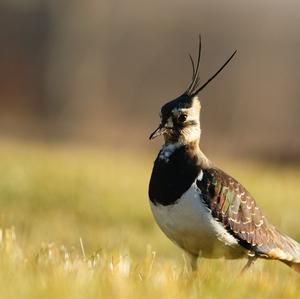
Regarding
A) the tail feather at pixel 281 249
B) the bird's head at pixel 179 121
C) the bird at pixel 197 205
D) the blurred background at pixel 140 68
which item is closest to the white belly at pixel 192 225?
the bird at pixel 197 205

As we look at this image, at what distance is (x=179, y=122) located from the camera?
6.68 meters

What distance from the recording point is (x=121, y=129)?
32281 mm

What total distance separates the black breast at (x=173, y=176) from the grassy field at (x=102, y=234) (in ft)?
1.28

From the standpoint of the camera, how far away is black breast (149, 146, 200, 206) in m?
6.17

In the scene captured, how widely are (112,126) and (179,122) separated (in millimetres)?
25999

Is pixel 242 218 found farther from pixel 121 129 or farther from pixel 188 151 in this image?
pixel 121 129

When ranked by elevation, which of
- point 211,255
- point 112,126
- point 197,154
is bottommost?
point 112,126

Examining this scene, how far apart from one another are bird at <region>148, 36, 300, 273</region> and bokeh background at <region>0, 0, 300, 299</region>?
0.81 feet

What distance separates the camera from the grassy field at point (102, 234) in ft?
15.2

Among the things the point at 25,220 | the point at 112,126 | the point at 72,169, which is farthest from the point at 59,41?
the point at 25,220

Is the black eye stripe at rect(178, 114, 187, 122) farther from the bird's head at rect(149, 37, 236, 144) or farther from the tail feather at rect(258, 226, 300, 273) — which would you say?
the tail feather at rect(258, 226, 300, 273)

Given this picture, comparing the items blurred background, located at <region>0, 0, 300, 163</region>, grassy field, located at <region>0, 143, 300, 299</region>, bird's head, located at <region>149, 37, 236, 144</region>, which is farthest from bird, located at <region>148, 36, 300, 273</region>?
blurred background, located at <region>0, 0, 300, 163</region>

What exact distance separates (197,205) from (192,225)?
0.47 feet

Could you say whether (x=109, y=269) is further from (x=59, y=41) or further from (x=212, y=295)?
(x=59, y=41)
